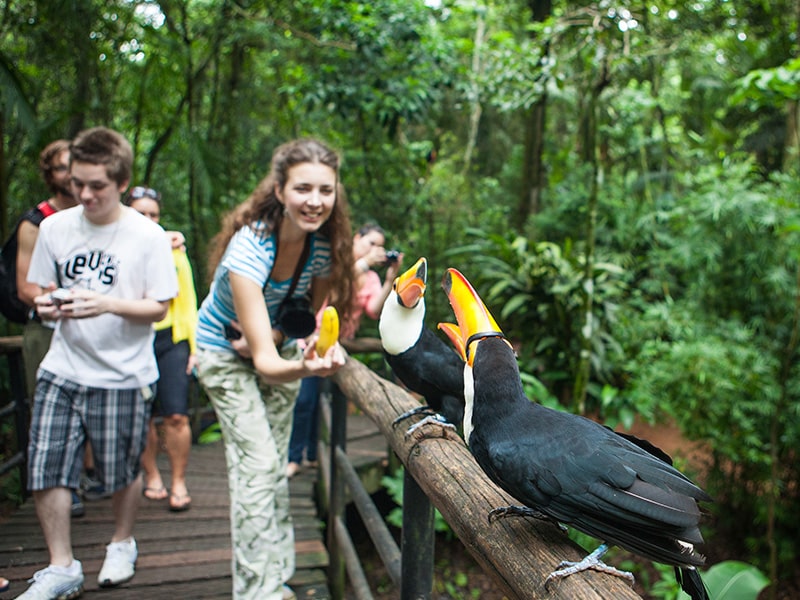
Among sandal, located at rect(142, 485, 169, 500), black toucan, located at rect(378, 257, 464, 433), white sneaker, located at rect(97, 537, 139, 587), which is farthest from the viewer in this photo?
sandal, located at rect(142, 485, 169, 500)

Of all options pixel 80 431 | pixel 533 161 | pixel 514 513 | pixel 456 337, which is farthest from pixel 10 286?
pixel 533 161

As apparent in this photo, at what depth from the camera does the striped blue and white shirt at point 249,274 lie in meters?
2.00

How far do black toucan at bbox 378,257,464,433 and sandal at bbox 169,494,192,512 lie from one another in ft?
6.90

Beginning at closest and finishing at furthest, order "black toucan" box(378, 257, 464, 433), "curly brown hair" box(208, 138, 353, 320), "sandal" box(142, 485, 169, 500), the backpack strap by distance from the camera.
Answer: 1. "black toucan" box(378, 257, 464, 433)
2. "curly brown hair" box(208, 138, 353, 320)
3. the backpack strap
4. "sandal" box(142, 485, 169, 500)

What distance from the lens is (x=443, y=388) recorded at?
1661mm

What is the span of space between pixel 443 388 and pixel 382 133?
5186mm

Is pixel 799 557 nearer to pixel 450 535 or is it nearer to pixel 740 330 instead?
pixel 740 330

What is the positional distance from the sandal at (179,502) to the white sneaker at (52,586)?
942mm

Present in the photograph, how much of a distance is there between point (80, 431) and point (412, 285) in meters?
1.48

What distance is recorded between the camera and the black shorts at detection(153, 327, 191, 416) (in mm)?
3166

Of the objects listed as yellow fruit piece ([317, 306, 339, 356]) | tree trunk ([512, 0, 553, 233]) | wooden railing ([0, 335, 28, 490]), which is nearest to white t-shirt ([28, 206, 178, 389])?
yellow fruit piece ([317, 306, 339, 356])

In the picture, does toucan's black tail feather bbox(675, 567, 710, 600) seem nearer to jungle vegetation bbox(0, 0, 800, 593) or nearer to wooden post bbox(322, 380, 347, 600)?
wooden post bbox(322, 380, 347, 600)

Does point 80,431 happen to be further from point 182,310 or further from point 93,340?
point 182,310

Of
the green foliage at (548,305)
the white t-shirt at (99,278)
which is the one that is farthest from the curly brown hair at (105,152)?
the green foliage at (548,305)
